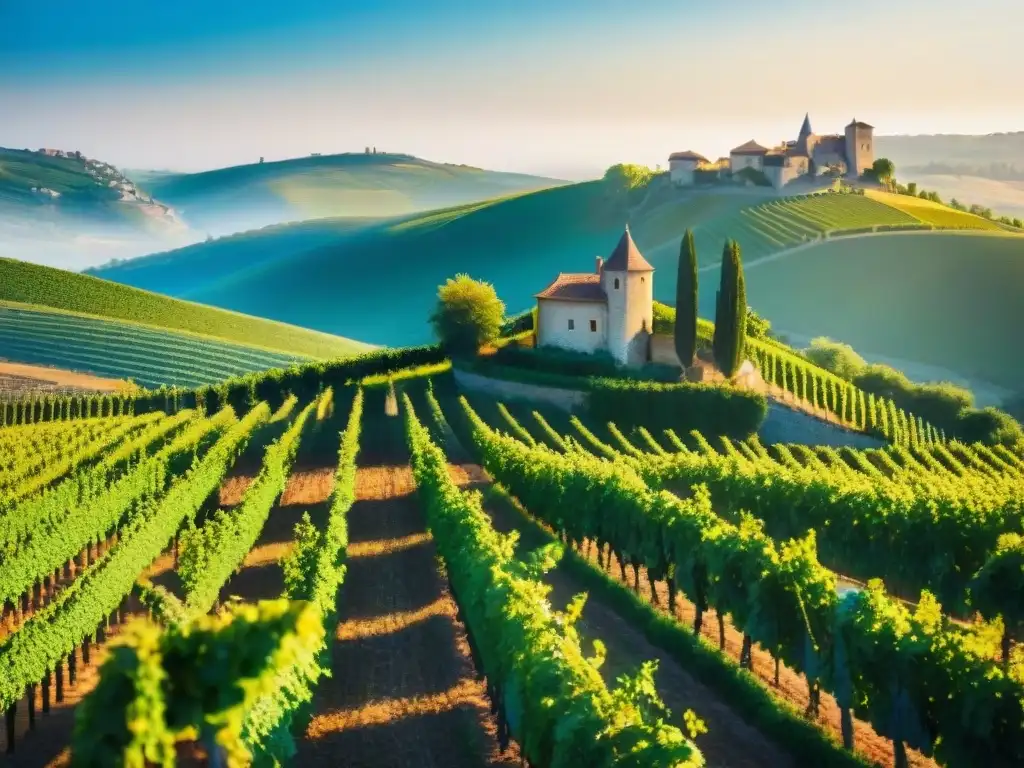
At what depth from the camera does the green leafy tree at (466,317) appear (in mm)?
51500

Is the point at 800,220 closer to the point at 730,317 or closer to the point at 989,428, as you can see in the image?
the point at 989,428

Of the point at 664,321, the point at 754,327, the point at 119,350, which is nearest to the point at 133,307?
the point at 119,350

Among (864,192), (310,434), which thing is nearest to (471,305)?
(310,434)

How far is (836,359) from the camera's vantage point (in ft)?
201

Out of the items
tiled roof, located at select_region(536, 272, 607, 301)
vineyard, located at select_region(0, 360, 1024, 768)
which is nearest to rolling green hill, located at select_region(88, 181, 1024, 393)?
tiled roof, located at select_region(536, 272, 607, 301)

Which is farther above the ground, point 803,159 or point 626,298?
point 803,159

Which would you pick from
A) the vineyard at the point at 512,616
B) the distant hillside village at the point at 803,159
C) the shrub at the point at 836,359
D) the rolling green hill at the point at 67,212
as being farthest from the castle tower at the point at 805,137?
the rolling green hill at the point at 67,212

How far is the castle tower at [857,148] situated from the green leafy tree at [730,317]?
60.0 meters

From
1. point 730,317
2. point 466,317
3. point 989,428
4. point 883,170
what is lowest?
point 989,428

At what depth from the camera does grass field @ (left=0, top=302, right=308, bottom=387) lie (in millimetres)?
66500

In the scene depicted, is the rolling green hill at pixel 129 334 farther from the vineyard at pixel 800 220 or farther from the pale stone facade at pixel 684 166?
the pale stone facade at pixel 684 166

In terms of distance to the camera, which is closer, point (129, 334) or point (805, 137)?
point (129, 334)

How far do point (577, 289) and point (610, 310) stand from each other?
2.18m

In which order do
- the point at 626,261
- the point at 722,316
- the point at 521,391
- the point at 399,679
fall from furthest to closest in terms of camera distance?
the point at 626,261
the point at 521,391
the point at 722,316
the point at 399,679
